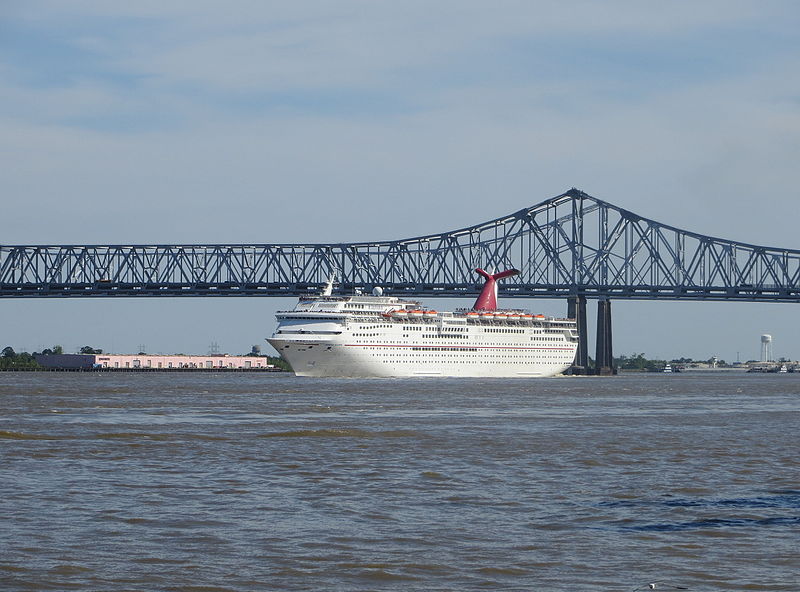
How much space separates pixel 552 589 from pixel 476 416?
120 ft

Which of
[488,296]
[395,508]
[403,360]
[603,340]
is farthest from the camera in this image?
[603,340]

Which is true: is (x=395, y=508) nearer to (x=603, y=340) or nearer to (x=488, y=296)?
(x=488, y=296)

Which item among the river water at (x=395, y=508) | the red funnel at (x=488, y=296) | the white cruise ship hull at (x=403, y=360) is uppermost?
the red funnel at (x=488, y=296)

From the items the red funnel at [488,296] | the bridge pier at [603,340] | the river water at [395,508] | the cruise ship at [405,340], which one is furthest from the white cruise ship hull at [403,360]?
the river water at [395,508]

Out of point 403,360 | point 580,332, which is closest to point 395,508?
point 403,360

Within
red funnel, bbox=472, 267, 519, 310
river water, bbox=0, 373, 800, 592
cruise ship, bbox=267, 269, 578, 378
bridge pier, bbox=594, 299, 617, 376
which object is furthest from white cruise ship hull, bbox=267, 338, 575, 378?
river water, bbox=0, 373, 800, 592

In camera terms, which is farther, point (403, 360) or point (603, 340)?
point (603, 340)

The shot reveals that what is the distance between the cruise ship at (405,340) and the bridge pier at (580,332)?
2136 cm

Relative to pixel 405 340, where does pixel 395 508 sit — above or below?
below

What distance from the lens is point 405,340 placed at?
119 m

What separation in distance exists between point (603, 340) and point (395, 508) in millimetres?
144897

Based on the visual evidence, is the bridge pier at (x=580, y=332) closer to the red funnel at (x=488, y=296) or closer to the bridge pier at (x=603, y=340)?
the bridge pier at (x=603, y=340)

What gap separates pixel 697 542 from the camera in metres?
19.1

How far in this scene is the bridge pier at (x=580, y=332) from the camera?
16188 cm
